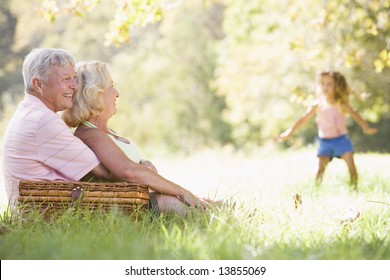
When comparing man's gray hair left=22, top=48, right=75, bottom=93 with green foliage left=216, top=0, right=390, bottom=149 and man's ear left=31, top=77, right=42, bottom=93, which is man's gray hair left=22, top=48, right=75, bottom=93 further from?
green foliage left=216, top=0, right=390, bottom=149

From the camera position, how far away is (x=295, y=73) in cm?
1845

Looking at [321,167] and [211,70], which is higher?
[211,70]

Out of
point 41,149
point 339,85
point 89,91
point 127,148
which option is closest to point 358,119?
point 339,85

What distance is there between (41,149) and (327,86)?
474 cm

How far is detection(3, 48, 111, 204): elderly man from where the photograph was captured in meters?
4.55

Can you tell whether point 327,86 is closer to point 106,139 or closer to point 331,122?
point 331,122

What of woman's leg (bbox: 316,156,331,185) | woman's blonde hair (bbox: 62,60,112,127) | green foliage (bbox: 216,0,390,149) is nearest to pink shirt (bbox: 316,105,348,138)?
woman's leg (bbox: 316,156,331,185)

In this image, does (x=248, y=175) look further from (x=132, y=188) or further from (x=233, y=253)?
(x=233, y=253)

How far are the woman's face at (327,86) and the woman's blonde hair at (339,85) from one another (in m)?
0.04

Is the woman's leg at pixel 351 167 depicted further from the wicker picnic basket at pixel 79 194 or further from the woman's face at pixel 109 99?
the wicker picnic basket at pixel 79 194

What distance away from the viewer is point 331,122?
27.7 ft

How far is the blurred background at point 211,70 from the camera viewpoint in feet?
57.0

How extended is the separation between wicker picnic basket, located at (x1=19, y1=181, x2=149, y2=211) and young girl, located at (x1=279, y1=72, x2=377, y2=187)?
397 cm

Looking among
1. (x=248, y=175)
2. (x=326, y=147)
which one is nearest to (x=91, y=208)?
(x=326, y=147)
